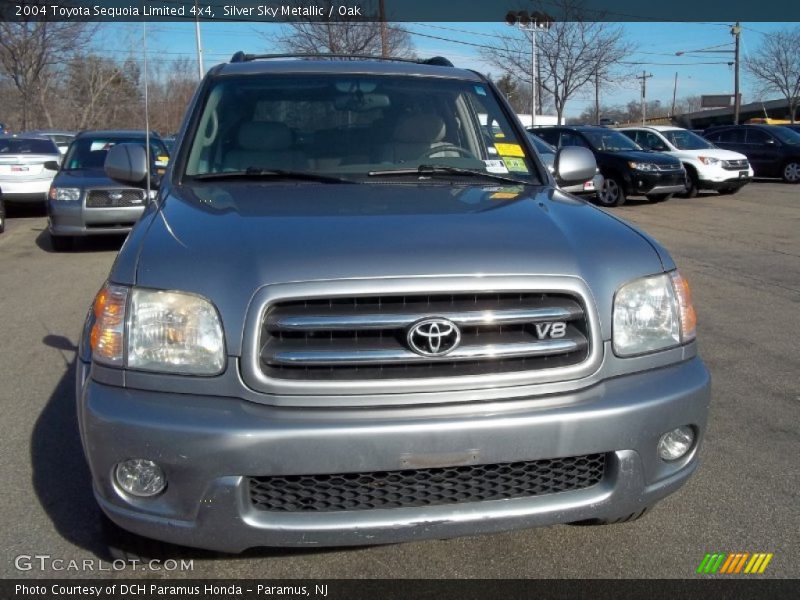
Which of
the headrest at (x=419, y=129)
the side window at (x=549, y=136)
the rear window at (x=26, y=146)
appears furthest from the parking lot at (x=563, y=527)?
the side window at (x=549, y=136)

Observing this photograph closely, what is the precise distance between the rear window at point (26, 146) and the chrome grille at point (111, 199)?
5542mm

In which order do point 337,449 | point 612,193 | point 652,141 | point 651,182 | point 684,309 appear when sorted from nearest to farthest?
point 337,449
point 684,309
point 651,182
point 612,193
point 652,141

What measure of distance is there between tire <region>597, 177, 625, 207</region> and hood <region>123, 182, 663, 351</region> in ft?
43.4

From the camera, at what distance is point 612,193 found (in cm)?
1588

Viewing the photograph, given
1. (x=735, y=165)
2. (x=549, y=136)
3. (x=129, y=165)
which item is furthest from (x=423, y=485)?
(x=735, y=165)

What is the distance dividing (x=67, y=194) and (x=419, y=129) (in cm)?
746

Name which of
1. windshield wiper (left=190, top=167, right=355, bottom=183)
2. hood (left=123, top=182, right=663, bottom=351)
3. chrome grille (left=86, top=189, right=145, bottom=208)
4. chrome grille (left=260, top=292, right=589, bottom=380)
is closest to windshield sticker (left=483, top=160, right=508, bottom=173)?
hood (left=123, top=182, right=663, bottom=351)

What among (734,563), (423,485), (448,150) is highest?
(448,150)

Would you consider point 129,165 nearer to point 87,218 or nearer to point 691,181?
point 87,218

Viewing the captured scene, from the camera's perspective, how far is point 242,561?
2848 millimetres

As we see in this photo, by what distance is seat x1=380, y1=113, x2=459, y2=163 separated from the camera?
3.72m
